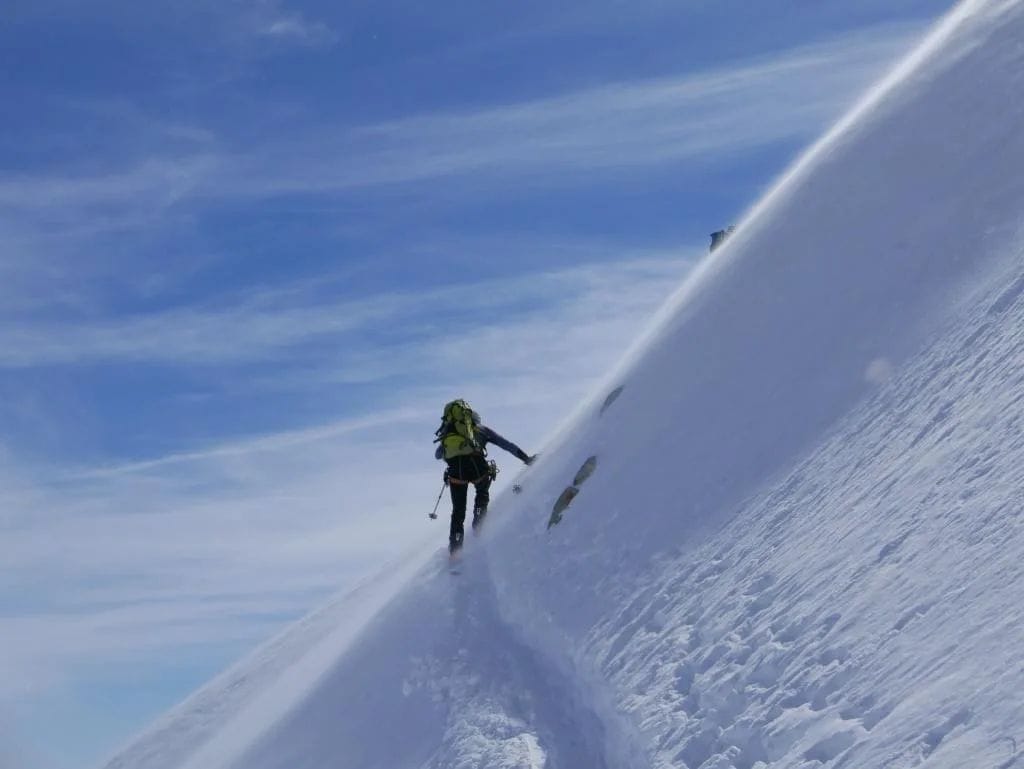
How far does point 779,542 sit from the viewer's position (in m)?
13.2

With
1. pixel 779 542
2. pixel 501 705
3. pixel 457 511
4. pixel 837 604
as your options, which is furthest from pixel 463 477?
pixel 837 604

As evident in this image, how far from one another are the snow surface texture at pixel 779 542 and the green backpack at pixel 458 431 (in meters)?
1.71

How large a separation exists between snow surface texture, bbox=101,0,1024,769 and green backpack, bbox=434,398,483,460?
5.61 ft

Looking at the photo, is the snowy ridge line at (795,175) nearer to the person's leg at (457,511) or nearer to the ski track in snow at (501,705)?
the person's leg at (457,511)

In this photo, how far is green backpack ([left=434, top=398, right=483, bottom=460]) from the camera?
19734mm

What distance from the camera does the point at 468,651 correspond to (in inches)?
651

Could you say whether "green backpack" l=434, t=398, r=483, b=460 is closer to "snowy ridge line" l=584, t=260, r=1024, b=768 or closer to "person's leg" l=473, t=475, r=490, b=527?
"person's leg" l=473, t=475, r=490, b=527

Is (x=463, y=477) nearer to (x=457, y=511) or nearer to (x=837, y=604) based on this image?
(x=457, y=511)

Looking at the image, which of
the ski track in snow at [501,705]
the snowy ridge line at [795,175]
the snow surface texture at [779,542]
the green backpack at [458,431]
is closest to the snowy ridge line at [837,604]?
the snow surface texture at [779,542]

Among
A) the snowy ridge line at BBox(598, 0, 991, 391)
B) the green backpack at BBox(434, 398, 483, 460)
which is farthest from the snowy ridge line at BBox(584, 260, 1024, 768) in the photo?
the snowy ridge line at BBox(598, 0, 991, 391)

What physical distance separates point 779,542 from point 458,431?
782cm

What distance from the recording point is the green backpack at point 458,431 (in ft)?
64.7

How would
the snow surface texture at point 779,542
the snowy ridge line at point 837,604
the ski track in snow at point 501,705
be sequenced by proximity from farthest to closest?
the ski track in snow at point 501,705
the snow surface texture at point 779,542
the snowy ridge line at point 837,604

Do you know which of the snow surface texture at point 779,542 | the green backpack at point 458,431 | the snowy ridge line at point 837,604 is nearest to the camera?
the snowy ridge line at point 837,604
